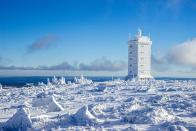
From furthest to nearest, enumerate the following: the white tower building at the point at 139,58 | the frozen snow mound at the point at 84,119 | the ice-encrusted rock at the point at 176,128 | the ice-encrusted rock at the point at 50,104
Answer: the white tower building at the point at 139,58
the ice-encrusted rock at the point at 50,104
the frozen snow mound at the point at 84,119
the ice-encrusted rock at the point at 176,128

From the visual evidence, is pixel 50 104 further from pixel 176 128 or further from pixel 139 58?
pixel 139 58

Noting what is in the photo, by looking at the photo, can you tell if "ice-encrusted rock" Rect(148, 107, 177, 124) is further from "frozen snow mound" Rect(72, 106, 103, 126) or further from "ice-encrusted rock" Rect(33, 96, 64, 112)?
"ice-encrusted rock" Rect(33, 96, 64, 112)

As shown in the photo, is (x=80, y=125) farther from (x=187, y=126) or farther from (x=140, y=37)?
(x=140, y=37)

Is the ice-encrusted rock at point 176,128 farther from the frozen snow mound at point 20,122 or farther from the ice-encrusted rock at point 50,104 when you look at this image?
the ice-encrusted rock at point 50,104

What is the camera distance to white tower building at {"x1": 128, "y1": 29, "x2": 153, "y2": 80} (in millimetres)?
102062

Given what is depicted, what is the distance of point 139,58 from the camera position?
335 ft

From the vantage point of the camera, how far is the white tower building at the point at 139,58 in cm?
10206

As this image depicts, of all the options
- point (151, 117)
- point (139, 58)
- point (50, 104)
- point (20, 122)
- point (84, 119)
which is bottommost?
point (20, 122)

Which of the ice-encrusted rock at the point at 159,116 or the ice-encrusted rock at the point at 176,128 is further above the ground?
the ice-encrusted rock at the point at 159,116

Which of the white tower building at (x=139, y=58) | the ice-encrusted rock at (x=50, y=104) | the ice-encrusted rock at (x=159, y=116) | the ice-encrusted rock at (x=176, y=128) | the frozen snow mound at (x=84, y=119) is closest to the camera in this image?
the ice-encrusted rock at (x=176, y=128)

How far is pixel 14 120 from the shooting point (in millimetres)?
33719

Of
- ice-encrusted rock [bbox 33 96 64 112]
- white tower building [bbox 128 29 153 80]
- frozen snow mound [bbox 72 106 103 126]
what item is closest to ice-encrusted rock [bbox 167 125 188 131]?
frozen snow mound [bbox 72 106 103 126]

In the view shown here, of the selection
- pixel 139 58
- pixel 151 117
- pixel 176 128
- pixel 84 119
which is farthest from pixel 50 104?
pixel 139 58

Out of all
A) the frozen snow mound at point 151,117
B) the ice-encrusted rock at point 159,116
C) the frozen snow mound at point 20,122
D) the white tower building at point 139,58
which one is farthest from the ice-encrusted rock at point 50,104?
the white tower building at point 139,58
